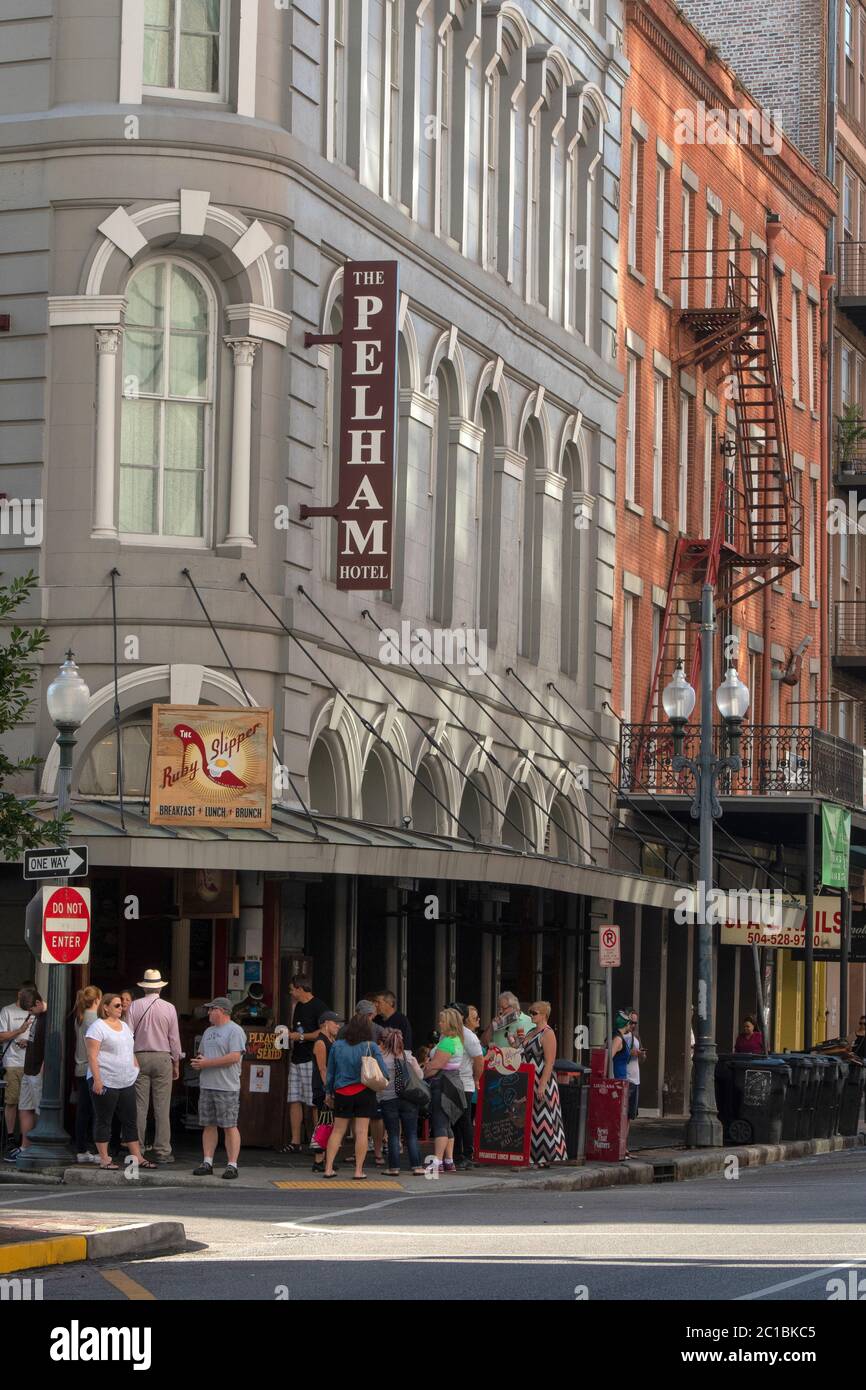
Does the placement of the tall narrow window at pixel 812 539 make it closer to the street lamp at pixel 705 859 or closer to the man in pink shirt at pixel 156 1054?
the street lamp at pixel 705 859

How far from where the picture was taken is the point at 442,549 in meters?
32.6

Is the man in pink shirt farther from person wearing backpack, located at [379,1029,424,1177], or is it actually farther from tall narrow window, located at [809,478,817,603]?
tall narrow window, located at [809,478,817,603]

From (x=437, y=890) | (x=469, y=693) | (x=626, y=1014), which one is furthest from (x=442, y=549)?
(x=626, y=1014)

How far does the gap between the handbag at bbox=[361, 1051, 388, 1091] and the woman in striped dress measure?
2.34 metres

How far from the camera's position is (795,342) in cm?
4928

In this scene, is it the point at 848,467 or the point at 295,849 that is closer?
the point at 295,849

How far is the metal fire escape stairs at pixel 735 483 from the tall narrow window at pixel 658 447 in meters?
0.75

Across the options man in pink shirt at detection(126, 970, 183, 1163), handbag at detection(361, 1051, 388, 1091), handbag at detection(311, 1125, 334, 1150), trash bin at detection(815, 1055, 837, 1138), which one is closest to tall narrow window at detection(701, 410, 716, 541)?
trash bin at detection(815, 1055, 837, 1138)

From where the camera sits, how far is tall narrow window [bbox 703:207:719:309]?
43969mm

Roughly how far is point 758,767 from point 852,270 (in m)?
17.6

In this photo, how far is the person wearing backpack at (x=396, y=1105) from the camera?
23.5 metres
